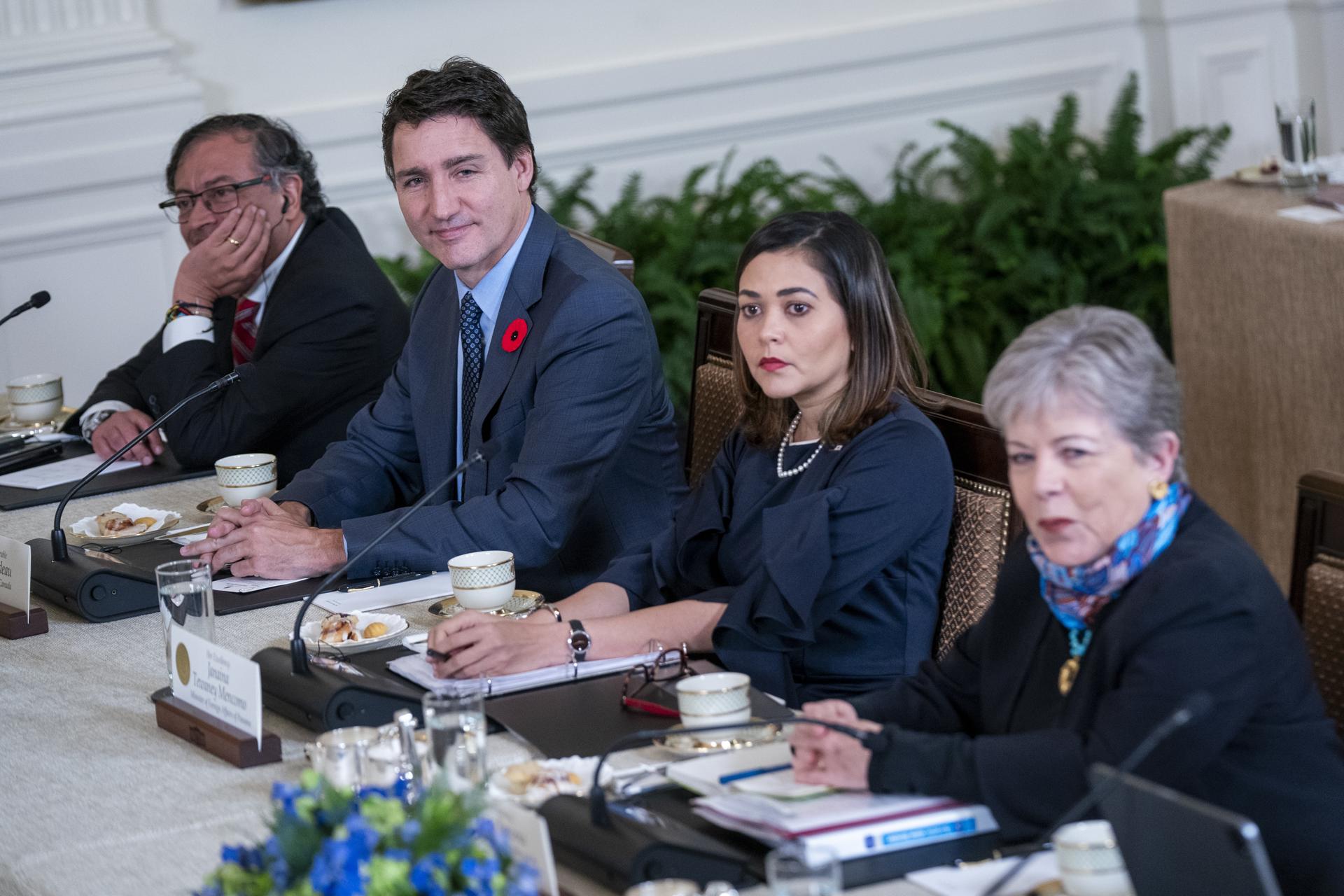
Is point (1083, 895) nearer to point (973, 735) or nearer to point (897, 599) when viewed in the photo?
point (973, 735)

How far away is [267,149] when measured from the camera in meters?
3.71

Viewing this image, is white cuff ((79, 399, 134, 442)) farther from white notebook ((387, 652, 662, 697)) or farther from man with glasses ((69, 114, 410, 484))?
white notebook ((387, 652, 662, 697))

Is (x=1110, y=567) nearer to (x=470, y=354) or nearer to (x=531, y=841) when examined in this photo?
(x=531, y=841)

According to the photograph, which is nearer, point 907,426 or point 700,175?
point 907,426

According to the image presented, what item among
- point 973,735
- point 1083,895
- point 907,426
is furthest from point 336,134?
point 1083,895

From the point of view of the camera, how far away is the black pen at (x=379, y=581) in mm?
2680

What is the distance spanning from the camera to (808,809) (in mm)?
1613

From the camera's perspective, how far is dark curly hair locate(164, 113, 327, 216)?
3.70 meters

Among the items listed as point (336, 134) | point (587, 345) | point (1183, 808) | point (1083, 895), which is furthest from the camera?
point (336, 134)

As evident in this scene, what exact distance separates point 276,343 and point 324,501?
0.60 metres

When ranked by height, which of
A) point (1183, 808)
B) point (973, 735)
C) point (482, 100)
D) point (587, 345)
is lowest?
point (973, 735)

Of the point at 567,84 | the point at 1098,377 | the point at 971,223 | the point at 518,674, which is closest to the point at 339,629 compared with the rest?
the point at 518,674

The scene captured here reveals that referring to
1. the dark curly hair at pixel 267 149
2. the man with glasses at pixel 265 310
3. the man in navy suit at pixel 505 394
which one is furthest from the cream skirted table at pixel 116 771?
the dark curly hair at pixel 267 149

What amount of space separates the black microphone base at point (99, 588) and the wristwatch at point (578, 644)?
0.78 meters
